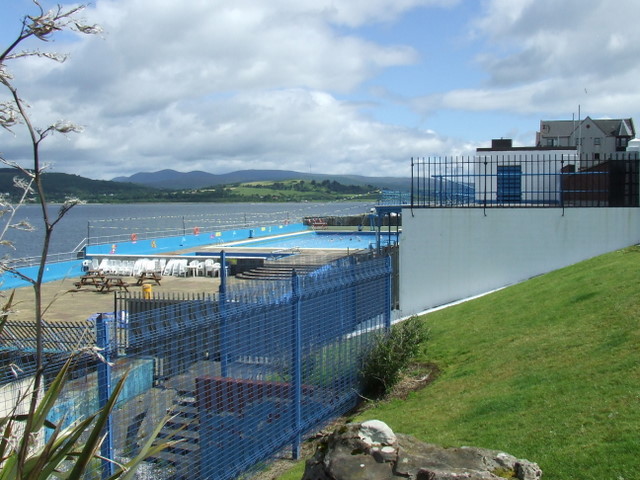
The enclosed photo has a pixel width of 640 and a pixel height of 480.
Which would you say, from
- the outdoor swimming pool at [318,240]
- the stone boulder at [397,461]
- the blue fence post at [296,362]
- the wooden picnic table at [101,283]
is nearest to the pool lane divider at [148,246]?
the wooden picnic table at [101,283]

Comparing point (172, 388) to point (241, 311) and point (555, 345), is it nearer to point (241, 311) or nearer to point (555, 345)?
point (241, 311)

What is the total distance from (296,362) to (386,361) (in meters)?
2.00

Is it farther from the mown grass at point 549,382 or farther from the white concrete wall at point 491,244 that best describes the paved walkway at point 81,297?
the mown grass at point 549,382

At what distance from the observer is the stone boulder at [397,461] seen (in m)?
4.64

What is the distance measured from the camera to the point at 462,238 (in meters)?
18.1

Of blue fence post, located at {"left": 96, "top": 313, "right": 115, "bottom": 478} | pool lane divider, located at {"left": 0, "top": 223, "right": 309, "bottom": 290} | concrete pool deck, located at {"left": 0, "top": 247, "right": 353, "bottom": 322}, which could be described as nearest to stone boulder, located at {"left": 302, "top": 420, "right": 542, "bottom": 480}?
blue fence post, located at {"left": 96, "top": 313, "right": 115, "bottom": 478}

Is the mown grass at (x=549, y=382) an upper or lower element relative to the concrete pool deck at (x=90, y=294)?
upper

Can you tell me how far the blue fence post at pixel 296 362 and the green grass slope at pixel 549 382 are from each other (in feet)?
3.38

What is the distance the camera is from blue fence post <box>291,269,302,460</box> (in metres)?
8.20

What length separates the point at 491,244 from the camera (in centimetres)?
1786

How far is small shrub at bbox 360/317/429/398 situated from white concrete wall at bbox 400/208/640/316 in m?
7.77

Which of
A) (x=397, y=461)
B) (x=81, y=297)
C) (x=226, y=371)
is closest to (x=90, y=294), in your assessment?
(x=81, y=297)

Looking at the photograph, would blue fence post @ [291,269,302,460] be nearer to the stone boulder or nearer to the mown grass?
the mown grass

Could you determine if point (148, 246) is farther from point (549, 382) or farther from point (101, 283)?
point (549, 382)
